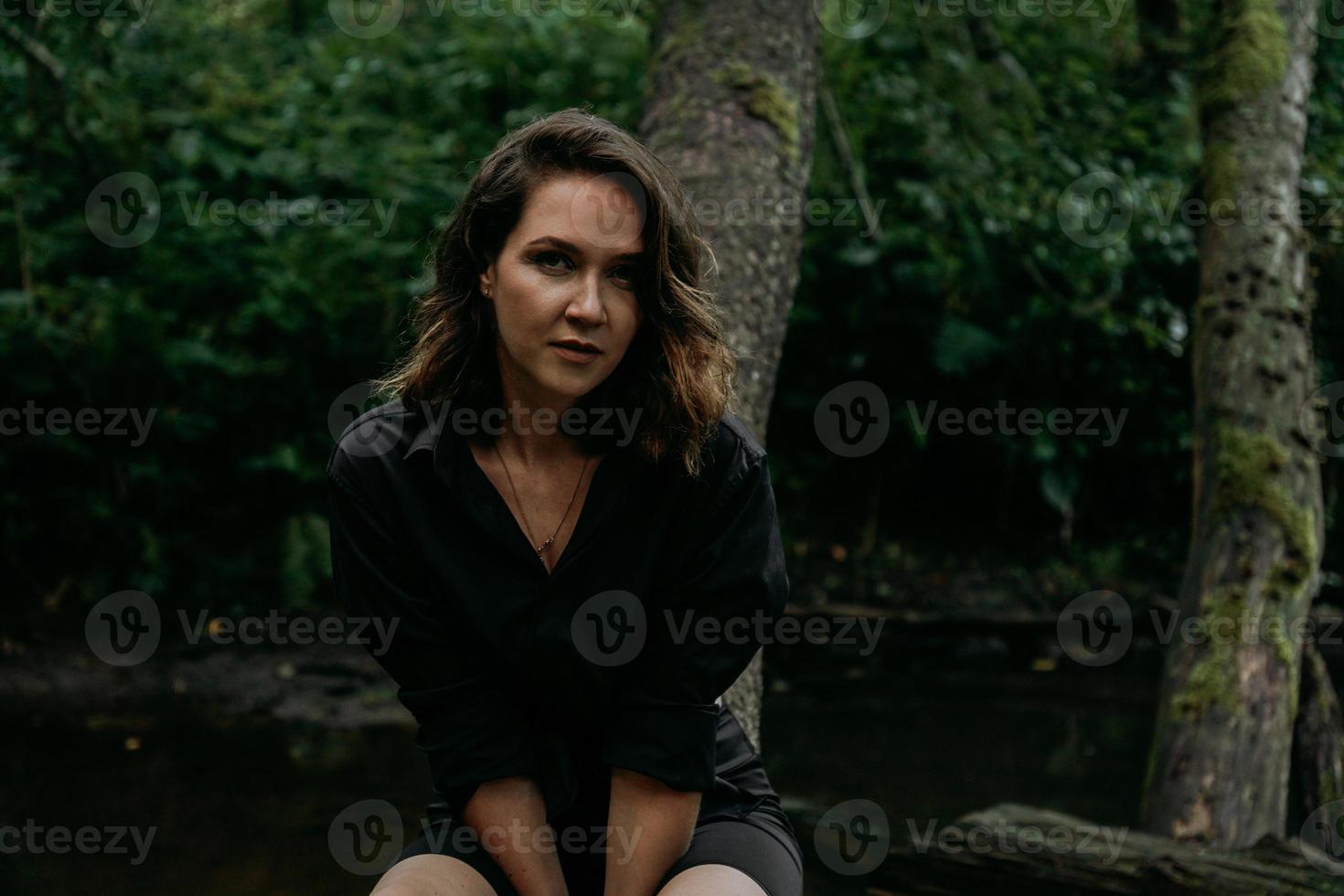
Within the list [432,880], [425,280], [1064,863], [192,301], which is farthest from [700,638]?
[192,301]

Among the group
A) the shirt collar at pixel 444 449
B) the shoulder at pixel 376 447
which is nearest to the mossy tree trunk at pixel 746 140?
the shirt collar at pixel 444 449

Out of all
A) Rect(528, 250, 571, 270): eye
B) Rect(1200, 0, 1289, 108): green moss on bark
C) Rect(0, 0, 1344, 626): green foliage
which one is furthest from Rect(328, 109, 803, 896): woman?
Rect(0, 0, 1344, 626): green foliage

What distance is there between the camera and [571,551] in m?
2.13

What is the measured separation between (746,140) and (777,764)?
9.37ft

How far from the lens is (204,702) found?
5.61 metres

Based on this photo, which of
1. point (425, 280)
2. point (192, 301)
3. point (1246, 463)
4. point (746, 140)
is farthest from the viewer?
point (192, 301)

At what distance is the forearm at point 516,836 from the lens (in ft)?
6.95

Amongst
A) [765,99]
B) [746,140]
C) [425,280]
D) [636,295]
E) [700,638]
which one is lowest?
[700,638]

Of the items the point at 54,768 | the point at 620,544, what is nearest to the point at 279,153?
the point at 54,768

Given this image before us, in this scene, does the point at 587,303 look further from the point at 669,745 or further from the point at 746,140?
the point at 746,140

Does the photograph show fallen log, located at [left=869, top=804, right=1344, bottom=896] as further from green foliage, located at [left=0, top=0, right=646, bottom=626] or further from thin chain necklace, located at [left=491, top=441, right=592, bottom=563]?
green foliage, located at [left=0, top=0, right=646, bottom=626]

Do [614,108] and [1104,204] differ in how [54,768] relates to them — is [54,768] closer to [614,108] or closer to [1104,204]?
[614,108]

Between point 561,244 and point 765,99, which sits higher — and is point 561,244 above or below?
below

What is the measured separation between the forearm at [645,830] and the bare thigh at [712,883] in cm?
4
